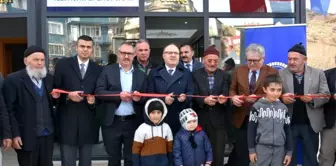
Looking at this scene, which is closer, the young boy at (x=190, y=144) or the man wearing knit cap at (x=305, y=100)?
the young boy at (x=190, y=144)

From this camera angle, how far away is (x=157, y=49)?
7.99 metres

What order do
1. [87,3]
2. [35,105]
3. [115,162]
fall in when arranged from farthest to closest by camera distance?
[87,3]
[115,162]
[35,105]

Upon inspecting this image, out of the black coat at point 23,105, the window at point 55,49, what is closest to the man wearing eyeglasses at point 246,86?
the black coat at point 23,105

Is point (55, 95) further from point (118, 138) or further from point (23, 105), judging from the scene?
point (118, 138)

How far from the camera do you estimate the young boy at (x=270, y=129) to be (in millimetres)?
4832

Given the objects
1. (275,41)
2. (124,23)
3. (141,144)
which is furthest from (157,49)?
(141,144)

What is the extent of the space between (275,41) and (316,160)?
2.01m

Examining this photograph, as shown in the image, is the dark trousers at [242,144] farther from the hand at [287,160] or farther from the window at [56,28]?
the window at [56,28]

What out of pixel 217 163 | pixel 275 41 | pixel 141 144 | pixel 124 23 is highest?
pixel 124 23

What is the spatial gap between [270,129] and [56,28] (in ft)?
15.2

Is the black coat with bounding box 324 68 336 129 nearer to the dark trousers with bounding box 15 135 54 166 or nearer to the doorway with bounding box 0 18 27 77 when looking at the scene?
the dark trousers with bounding box 15 135 54 166

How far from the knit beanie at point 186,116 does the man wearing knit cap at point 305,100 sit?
3.89ft

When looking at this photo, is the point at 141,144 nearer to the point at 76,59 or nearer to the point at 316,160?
the point at 76,59

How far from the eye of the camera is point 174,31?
8219 mm
